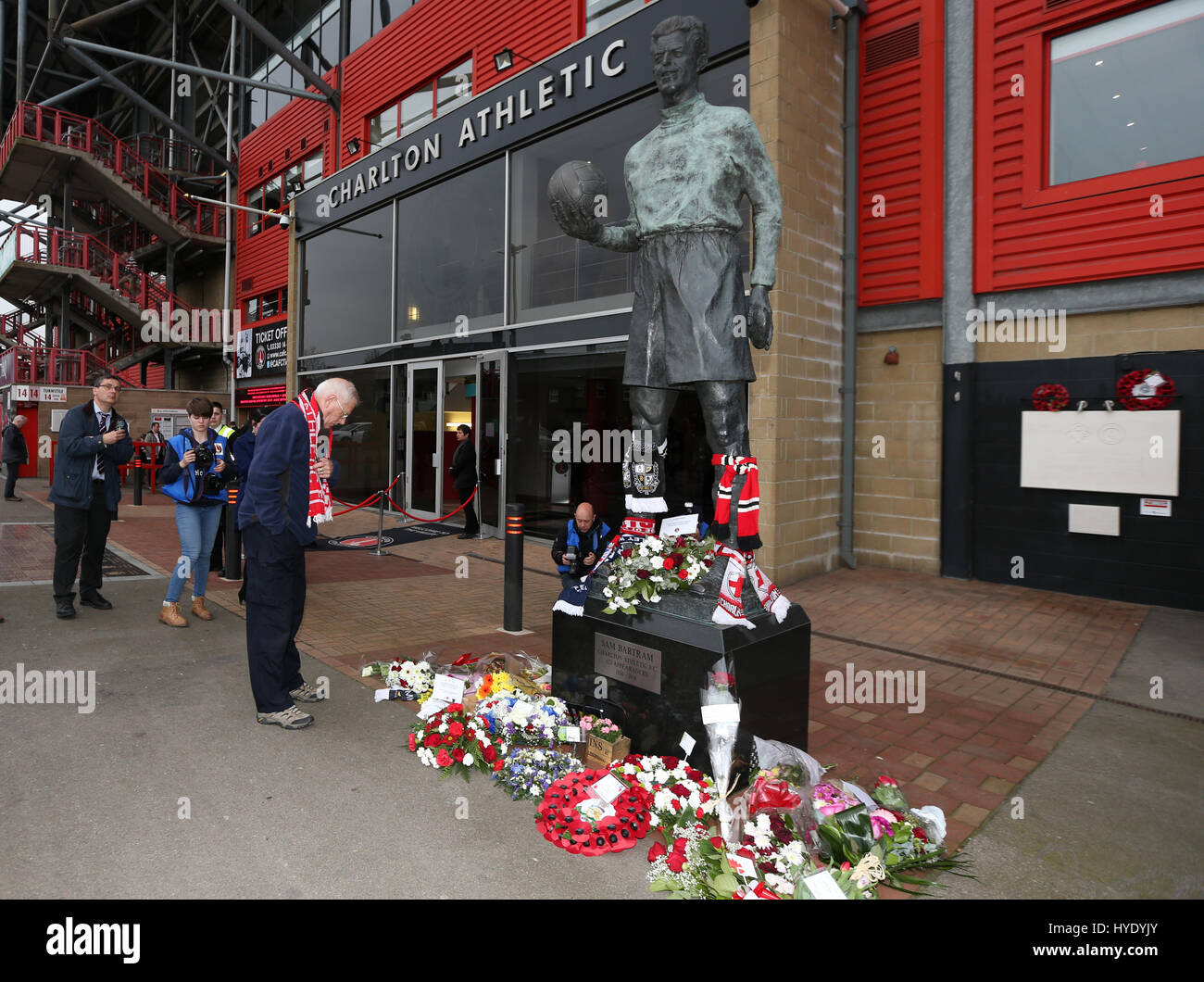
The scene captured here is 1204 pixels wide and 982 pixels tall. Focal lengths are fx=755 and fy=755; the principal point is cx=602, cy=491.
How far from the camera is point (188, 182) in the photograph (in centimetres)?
2420

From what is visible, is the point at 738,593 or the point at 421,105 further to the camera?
the point at 421,105

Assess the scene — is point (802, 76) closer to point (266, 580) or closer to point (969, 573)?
point (969, 573)

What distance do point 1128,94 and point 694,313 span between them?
6.25m

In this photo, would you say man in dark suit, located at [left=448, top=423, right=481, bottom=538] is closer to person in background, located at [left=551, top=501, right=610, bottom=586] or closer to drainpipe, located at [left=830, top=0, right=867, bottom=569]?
person in background, located at [left=551, top=501, right=610, bottom=586]

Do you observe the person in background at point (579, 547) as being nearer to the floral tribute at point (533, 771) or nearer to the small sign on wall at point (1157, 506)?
the floral tribute at point (533, 771)

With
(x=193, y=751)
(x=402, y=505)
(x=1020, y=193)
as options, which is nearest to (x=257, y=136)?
(x=402, y=505)

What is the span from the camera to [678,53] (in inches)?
148

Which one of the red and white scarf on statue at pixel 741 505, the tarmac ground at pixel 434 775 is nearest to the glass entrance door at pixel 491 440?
the tarmac ground at pixel 434 775

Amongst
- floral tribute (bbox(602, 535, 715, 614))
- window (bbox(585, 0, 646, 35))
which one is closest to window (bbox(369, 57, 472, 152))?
window (bbox(585, 0, 646, 35))

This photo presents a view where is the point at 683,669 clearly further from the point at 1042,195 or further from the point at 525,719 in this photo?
the point at 1042,195

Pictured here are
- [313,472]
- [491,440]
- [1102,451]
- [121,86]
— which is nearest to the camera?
[313,472]

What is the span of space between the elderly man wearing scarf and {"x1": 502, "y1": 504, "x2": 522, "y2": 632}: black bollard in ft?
6.86

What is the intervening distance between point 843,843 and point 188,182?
91.9 ft

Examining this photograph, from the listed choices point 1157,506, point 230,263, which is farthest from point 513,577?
point 230,263
